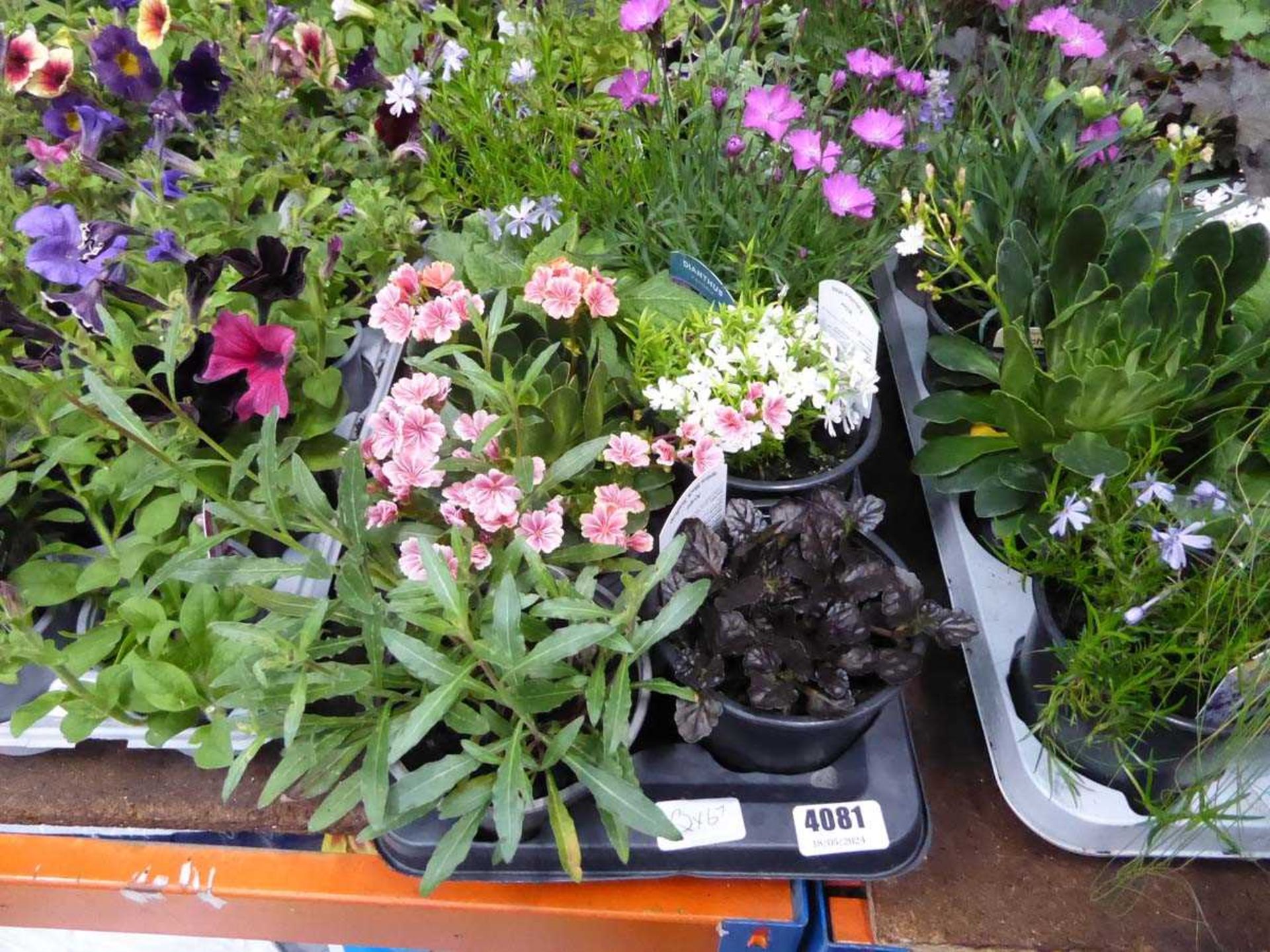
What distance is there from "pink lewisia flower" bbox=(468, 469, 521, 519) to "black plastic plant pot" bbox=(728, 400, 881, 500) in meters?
0.28

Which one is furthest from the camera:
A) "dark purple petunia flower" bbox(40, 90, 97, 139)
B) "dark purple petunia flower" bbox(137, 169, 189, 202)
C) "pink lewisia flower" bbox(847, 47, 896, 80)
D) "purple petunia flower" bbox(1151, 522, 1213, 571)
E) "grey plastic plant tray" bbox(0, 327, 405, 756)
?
"dark purple petunia flower" bbox(40, 90, 97, 139)

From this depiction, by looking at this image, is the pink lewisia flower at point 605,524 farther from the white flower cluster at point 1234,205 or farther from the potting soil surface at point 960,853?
the white flower cluster at point 1234,205

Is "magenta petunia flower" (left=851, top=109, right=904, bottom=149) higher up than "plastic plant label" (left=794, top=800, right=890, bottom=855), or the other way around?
"magenta petunia flower" (left=851, top=109, right=904, bottom=149)

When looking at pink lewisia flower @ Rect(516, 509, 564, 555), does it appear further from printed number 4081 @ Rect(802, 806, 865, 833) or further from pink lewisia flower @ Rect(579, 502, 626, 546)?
printed number 4081 @ Rect(802, 806, 865, 833)

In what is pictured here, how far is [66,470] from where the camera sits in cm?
96

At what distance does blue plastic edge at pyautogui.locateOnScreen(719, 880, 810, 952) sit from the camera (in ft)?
2.76

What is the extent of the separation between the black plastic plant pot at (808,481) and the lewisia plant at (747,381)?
0.09 ft

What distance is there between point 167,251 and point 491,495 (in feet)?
1.85

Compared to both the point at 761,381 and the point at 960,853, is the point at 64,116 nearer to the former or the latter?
the point at 761,381

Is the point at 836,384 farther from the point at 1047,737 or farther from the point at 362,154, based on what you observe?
the point at 362,154

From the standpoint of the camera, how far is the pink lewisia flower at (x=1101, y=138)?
1053 mm

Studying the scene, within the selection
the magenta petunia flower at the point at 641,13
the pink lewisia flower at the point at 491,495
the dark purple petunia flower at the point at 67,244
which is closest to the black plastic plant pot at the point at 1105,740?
the pink lewisia flower at the point at 491,495

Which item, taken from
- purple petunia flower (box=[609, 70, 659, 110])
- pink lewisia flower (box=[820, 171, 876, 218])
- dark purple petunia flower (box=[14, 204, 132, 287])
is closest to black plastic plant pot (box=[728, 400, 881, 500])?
pink lewisia flower (box=[820, 171, 876, 218])

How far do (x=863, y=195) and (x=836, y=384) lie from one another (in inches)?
9.3
